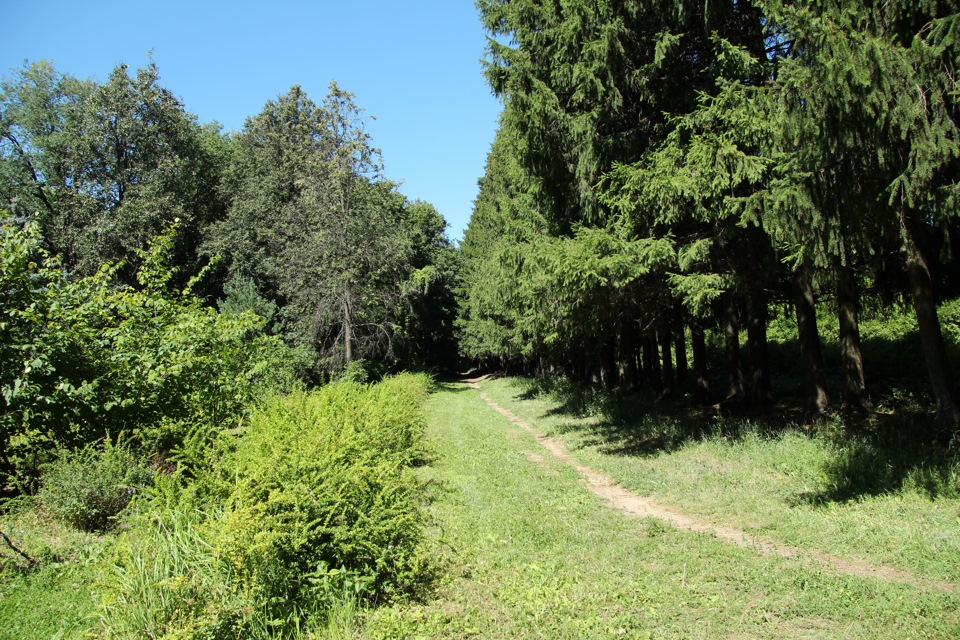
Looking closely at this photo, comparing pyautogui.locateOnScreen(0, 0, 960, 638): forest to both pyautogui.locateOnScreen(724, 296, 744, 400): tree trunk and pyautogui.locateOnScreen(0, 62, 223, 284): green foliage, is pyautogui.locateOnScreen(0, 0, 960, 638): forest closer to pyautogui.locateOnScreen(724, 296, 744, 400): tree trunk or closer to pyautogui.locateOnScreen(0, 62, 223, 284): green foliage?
pyautogui.locateOnScreen(724, 296, 744, 400): tree trunk

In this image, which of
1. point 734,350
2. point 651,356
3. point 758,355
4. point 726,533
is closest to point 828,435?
point 758,355

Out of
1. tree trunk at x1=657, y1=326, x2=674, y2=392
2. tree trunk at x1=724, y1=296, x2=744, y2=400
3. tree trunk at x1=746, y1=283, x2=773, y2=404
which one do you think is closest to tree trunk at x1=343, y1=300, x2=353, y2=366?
tree trunk at x1=657, y1=326, x2=674, y2=392

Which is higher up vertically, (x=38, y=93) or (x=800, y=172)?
(x=38, y=93)

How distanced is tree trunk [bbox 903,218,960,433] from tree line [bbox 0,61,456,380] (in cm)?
1799

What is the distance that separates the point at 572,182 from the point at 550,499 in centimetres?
720

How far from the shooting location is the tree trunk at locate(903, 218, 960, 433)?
7.41 meters

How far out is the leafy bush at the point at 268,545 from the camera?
3.64 m

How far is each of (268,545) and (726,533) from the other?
5281 mm

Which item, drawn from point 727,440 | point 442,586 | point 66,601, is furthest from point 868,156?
point 66,601

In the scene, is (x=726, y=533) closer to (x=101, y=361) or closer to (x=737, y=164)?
(x=737, y=164)

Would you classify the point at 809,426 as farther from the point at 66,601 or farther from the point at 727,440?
the point at 66,601

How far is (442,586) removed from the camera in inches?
202

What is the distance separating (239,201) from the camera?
34094 millimetres

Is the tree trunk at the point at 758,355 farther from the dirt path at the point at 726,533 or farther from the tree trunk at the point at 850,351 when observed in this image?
the dirt path at the point at 726,533
